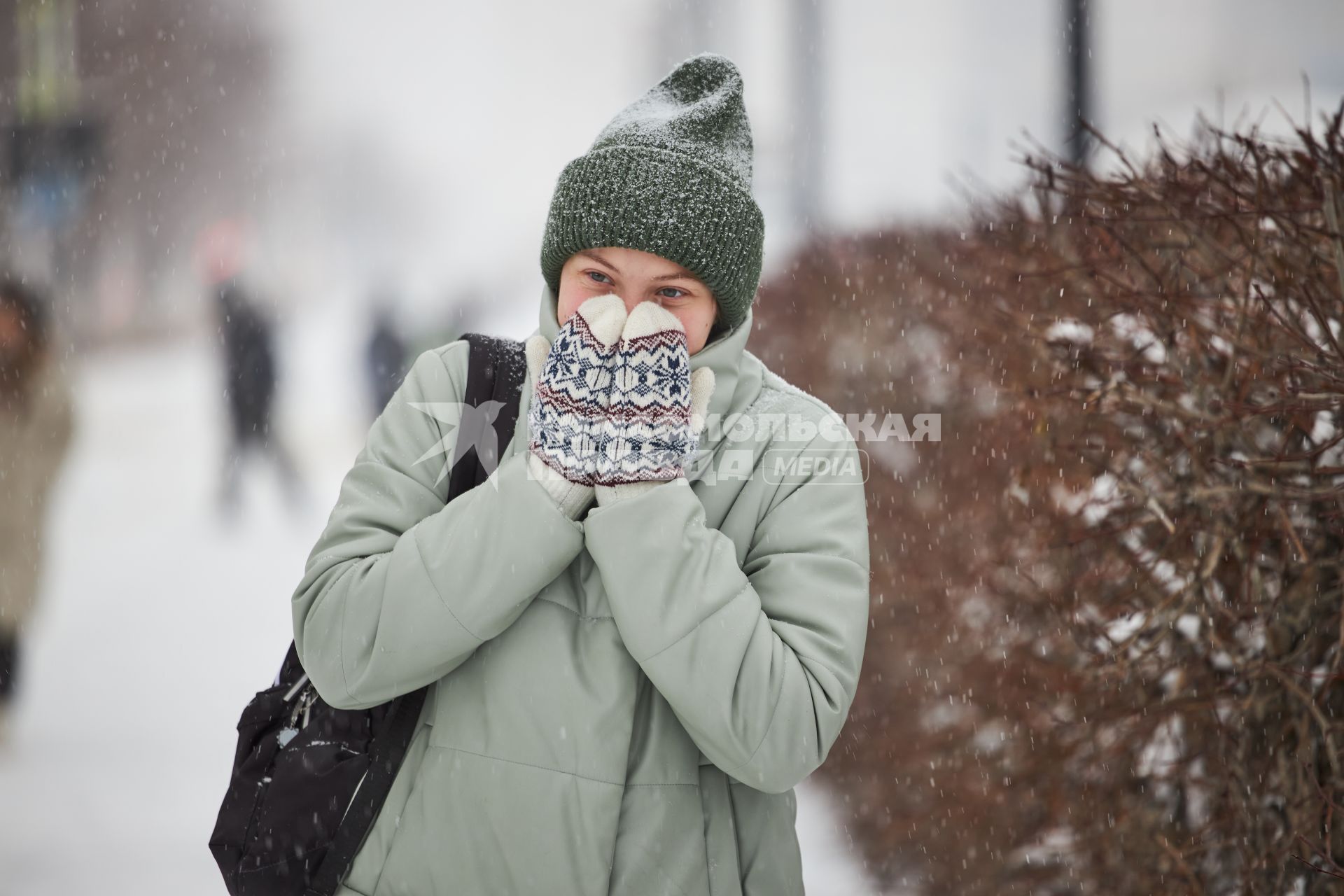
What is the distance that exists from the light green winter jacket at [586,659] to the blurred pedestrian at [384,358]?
1092cm

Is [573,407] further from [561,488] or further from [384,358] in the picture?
[384,358]

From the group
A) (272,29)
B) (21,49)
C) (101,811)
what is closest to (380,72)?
(272,29)

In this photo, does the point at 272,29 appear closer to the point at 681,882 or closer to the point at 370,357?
the point at 370,357

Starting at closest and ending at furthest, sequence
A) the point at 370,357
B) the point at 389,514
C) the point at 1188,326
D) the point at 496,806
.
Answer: the point at 496,806 < the point at 389,514 < the point at 1188,326 < the point at 370,357

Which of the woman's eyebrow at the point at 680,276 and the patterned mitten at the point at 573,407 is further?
the woman's eyebrow at the point at 680,276

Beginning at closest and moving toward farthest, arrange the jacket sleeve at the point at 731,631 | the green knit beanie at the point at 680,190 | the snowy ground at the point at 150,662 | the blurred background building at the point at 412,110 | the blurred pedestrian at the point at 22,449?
1. the jacket sleeve at the point at 731,631
2. the green knit beanie at the point at 680,190
3. the snowy ground at the point at 150,662
4. the blurred pedestrian at the point at 22,449
5. the blurred background building at the point at 412,110

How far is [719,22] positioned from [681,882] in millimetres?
13472

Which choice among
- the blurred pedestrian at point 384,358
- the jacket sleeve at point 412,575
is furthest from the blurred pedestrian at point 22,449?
the blurred pedestrian at point 384,358

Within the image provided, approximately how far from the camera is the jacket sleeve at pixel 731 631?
1.35m

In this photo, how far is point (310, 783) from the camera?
1453mm

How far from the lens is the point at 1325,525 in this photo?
1.90m

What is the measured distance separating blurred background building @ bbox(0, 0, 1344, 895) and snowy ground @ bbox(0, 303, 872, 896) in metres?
0.02

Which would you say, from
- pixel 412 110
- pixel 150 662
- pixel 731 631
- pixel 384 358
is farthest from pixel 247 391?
pixel 412 110

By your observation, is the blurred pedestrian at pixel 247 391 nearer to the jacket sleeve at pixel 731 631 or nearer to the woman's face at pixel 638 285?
the woman's face at pixel 638 285
